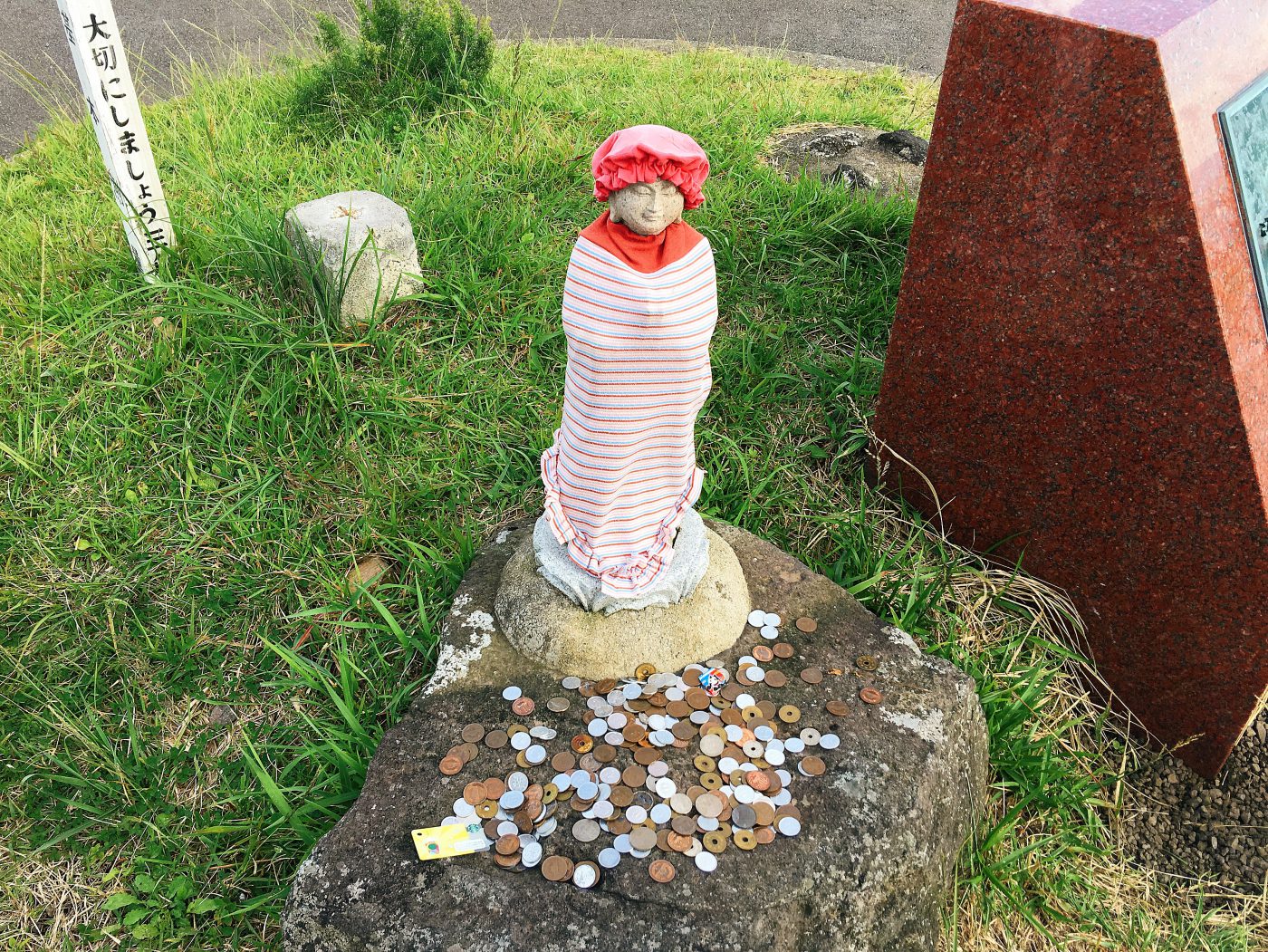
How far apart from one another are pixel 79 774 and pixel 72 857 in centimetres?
20

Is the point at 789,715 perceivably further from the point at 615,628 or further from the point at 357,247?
the point at 357,247

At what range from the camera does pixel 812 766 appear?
7.55 feet

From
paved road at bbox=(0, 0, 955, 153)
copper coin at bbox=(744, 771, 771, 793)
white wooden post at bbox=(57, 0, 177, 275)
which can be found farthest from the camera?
paved road at bbox=(0, 0, 955, 153)

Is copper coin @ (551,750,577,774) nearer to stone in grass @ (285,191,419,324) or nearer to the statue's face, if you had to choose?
the statue's face

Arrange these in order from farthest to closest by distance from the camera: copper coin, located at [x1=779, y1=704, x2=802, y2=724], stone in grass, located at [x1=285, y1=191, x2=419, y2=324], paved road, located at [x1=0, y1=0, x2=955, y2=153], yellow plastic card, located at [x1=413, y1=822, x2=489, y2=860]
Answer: paved road, located at [x1=0, y1=0, x2=955, y2=153] < stone in grass, located at [x1=285, y1=191, x2=419, y2=324] < copper coin, located at [x1=779, y1=704, x2=802, y2=724] < yellow plastic card, located at [x1=413, y1=822, x2=489, y2=860]

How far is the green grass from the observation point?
2484mm

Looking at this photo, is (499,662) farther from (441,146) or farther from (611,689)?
(441,146)

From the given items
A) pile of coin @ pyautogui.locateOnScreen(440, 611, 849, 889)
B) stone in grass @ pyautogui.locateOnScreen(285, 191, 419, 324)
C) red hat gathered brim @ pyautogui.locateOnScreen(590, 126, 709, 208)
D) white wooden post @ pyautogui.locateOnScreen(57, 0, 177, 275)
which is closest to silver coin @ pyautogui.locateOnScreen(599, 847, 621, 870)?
pile of coin @ pyautogui.locateOnScreen(440, 611, 849, 889)

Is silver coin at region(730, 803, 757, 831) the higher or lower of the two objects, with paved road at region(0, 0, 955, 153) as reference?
lower

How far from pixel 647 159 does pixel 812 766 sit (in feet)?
4.78

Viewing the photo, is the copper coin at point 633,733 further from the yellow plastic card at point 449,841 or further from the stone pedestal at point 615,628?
the yellow plastic card at point 449,841

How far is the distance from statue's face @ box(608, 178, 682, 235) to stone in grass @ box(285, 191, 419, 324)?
1549mm

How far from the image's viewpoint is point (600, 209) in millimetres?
4316

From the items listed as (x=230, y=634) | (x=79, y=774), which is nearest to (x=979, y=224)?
(x=230, y=634)
